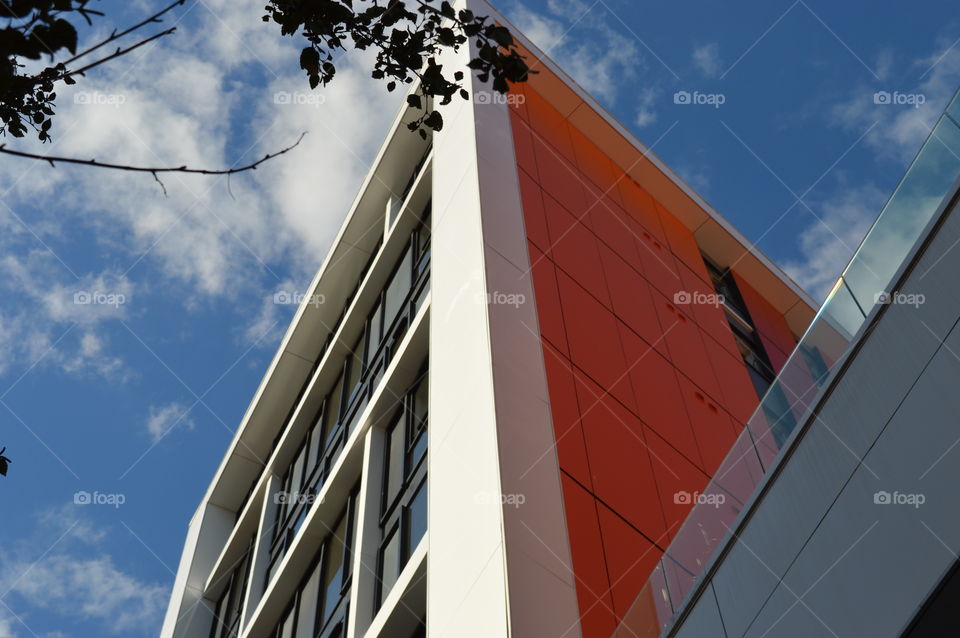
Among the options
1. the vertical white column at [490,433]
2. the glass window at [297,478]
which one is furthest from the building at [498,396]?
the glass window at [297,478]

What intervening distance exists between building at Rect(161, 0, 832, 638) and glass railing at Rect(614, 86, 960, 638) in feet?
0.29

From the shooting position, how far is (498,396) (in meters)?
10.6

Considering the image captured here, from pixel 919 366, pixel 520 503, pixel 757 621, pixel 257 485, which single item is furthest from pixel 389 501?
pixel 257 485

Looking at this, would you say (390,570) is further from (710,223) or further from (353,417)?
(710,223)

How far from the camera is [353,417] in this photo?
18375mm

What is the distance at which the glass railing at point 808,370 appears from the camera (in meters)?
6.96

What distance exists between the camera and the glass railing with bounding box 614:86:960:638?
6957 mm

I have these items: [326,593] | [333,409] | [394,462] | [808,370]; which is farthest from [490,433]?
[333,409]

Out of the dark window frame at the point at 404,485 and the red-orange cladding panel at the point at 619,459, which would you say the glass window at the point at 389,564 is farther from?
the red-orange cladding panel at the point at 619,459

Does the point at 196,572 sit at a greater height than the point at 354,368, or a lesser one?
lesser

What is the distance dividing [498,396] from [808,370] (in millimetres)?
3821

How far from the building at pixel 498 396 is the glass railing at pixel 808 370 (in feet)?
0.29

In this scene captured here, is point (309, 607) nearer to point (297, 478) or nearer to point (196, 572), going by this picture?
point (297, 478)

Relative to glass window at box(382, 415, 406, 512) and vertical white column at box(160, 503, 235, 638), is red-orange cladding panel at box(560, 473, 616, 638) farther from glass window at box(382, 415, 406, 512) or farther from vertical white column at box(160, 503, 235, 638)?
vertical white column at box(160, 503, 235, 638)
